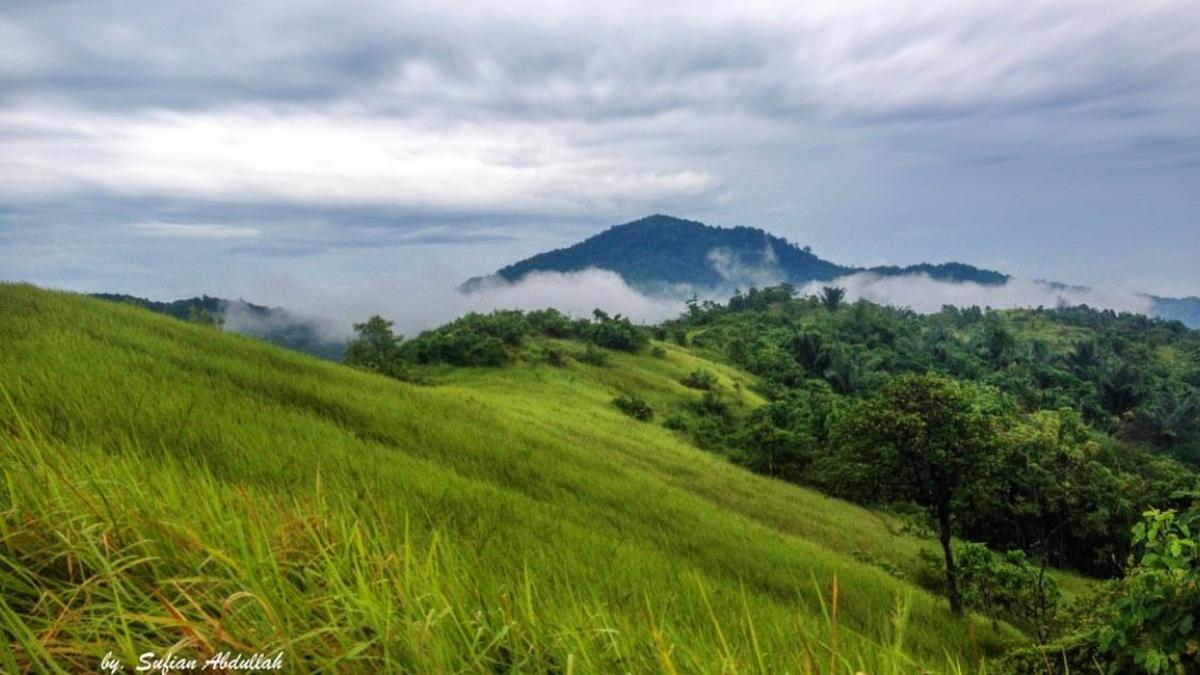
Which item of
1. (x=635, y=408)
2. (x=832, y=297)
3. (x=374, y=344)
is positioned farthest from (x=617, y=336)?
(x=832, y=297)

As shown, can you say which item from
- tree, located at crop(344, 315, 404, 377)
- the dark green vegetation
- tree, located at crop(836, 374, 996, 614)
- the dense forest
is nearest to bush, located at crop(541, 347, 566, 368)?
the dense forest

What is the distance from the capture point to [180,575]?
245 centimetres

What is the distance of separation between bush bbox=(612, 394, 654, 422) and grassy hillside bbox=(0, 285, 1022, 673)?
33629 mm

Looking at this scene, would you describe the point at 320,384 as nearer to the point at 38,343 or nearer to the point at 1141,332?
the point at 38,343

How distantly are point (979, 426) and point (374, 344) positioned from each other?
48927mm

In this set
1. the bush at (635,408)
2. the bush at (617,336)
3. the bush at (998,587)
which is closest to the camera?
the bush at (998,587)

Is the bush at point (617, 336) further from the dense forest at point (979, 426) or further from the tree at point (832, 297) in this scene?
the tree at point (832, 297)

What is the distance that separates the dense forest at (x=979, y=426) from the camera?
709cm

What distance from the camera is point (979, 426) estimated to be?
50.6 ft

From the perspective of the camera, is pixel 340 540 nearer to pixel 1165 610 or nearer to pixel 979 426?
pixel 1165 610

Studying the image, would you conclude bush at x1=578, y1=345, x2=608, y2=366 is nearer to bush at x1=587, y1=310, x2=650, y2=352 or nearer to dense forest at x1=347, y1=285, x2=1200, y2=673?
dense forest at x1=347, y1=285, x2=1200, y2=673

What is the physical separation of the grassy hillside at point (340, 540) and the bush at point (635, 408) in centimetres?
3363

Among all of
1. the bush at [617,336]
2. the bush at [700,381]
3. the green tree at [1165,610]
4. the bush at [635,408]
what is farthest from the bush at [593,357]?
the green tree at [1165,610]

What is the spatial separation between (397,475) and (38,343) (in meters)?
5.96
